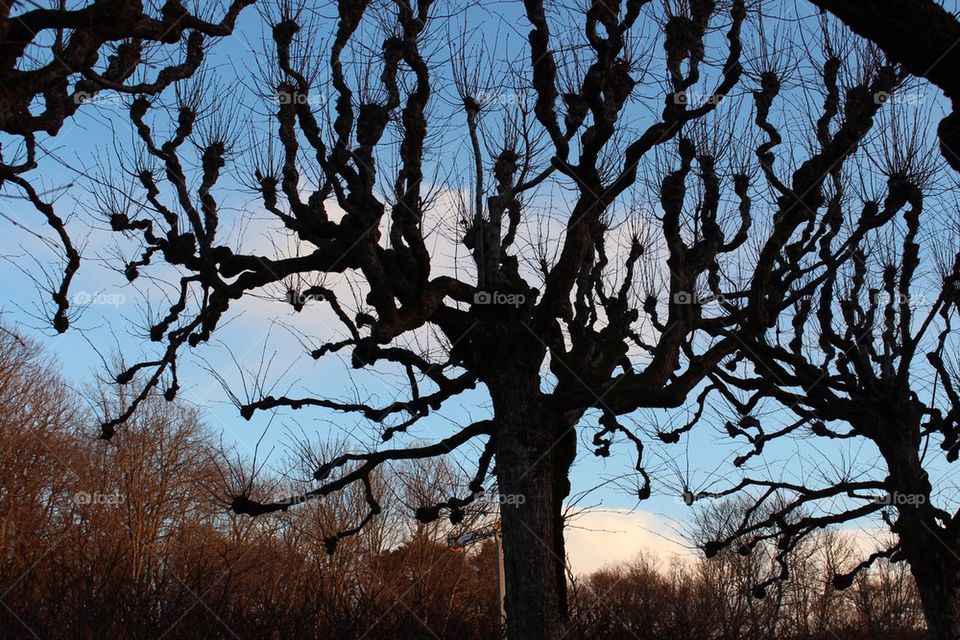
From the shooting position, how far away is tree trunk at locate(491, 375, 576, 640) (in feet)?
21.4

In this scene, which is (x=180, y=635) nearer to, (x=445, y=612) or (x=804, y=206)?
(x=445, y=612)

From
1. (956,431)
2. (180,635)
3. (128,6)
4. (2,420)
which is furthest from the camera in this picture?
(2,420)

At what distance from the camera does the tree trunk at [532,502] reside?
6516 millimetres

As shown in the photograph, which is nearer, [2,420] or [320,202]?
[320,202]

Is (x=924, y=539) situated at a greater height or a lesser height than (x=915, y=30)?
greater

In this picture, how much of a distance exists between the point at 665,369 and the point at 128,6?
5.13 meters

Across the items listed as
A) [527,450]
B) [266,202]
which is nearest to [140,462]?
[266,202]

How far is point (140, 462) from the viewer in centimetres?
2409

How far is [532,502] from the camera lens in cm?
679
